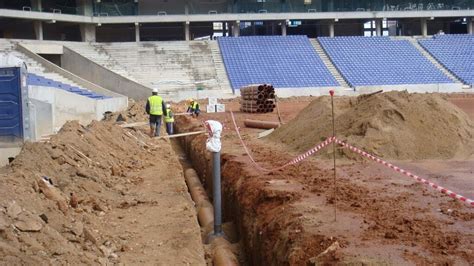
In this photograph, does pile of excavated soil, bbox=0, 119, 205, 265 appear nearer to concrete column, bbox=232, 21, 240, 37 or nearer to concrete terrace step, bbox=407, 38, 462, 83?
concrete terrace step, bbox=407, 38, 462, 83

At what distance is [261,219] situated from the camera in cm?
738

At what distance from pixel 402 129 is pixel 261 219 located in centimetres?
561

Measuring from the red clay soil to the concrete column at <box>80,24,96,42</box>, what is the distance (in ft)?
126

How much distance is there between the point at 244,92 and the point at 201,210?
779 inches

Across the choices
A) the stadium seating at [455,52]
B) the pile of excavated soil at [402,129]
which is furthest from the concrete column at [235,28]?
the pile of excavated soil at [402,129]

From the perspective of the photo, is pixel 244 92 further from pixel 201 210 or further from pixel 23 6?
pixel 23 6

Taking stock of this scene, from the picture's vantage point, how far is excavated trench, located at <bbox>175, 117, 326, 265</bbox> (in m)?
5.64

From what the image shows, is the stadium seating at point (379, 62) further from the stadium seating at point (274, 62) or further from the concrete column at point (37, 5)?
the concrete column at point (37, 5)

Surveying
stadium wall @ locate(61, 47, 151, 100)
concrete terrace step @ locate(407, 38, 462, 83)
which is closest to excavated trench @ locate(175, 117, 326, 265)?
stadium wall @ locate(61, 47, 151, 100)

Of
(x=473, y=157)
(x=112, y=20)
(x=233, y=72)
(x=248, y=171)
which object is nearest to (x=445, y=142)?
(x=473, y=157)

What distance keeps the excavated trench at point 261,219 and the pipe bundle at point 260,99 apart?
52.7 feet

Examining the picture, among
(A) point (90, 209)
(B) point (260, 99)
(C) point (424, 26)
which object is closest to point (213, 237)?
(A) point (90, 209)

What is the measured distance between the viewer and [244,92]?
96.8ft

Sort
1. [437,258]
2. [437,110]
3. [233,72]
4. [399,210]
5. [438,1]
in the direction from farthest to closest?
[438,1]
[233,72]
[437,110]
[399,210]
[437,258]
